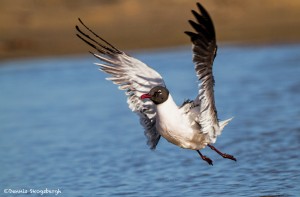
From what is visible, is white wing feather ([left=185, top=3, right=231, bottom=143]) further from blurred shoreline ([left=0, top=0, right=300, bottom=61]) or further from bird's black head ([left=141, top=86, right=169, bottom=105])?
blurred shoreline ([left=0, top=0, right=300, bottom=61])

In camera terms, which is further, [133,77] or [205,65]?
[133,77]

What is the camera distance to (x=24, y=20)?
64.3ft

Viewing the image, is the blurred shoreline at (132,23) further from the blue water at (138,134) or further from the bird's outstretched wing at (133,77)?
the bird's outstretched wing at (133,77)

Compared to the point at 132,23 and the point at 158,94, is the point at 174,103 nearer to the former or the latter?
the point at 158,94

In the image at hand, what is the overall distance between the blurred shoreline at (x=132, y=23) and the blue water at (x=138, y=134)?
1.14 meters

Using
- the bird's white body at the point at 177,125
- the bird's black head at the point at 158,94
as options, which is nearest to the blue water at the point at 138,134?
the bird's white body at the point at 177,125

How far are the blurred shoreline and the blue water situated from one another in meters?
1.14

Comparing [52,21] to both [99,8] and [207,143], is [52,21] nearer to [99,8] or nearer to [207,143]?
[99,8]

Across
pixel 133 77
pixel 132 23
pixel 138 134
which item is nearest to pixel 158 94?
pixel 133 77

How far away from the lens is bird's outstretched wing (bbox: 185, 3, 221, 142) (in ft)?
19.4

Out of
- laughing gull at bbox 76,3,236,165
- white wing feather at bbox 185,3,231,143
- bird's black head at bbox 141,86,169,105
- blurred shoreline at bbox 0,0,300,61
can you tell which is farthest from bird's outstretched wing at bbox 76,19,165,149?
blurred shoreline at bbox 0,0,300,61

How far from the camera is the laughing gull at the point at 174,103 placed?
6.15 meters

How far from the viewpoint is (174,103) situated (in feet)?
23.0

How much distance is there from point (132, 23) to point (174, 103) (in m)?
12.4
